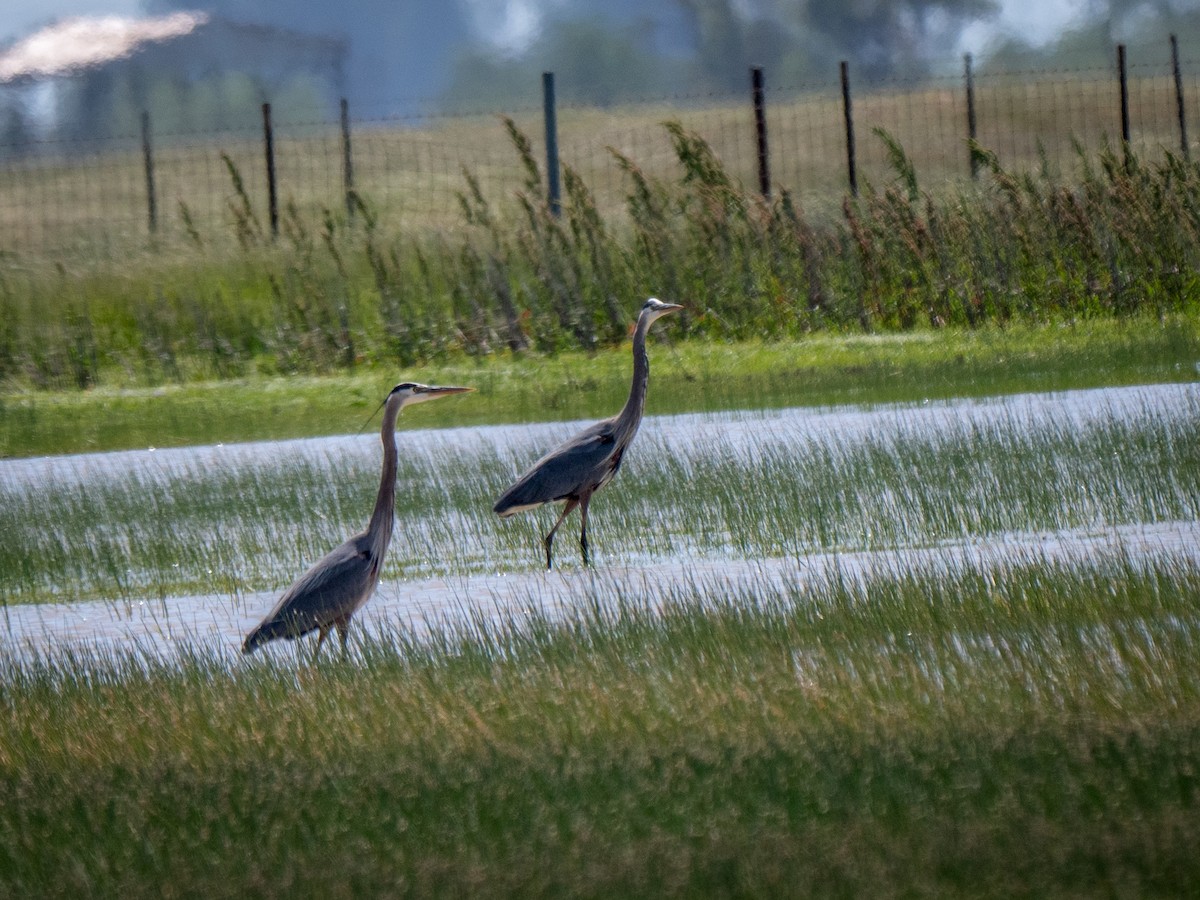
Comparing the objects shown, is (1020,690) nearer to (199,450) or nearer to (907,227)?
(199,450)

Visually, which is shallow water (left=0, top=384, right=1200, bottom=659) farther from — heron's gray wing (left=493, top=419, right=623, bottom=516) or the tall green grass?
the tall green grass

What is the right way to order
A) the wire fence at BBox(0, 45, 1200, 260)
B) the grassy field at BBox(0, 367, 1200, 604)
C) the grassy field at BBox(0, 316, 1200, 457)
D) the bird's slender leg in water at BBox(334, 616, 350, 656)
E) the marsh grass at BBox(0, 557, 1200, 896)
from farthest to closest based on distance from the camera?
the wire fence at BBox(0, 45, 1200, 260) < the grassy field at BBox(0, 316, 1200, 457) < the grassy field at BBox(0, 367, 1200, 604) < the bird's slender leg in water at BBox(334, 616, 350, 656) < the marsh grass at BBox(0, 557, 1200, 896)

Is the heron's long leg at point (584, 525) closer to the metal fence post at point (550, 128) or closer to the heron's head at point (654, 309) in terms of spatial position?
the heron's head at point (654, 309)

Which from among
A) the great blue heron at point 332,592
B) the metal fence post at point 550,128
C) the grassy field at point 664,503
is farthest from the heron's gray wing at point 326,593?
the metal fence post at point 550,128

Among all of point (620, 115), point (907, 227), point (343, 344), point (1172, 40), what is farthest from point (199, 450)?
point (620, 115)

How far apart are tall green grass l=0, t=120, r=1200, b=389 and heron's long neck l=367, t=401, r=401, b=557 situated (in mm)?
7576

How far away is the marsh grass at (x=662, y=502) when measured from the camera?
754cm

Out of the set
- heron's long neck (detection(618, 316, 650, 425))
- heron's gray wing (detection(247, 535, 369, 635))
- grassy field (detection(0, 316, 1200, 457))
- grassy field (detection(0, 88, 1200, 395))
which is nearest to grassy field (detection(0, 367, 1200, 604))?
heron's long neck (detection(618, 316, 650, 425))

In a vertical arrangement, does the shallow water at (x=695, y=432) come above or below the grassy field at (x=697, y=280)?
below

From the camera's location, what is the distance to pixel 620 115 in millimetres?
40312

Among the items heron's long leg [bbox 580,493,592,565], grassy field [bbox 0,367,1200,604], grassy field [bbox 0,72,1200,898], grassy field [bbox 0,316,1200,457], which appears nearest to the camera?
grassy field [bbox 0,72,1200,898]

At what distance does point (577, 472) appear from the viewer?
7.77 m

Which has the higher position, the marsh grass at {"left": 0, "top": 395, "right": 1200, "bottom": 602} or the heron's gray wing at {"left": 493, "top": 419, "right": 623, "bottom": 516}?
the heron's gray wing at {"left": 493, "top": 419, "right": 623, "bottom": 516}

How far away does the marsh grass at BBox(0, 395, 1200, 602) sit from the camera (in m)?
7.54
